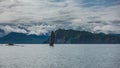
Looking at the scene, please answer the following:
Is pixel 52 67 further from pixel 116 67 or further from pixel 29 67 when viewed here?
pixel 116 67

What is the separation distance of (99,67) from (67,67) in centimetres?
978

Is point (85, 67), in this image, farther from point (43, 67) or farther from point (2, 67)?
point (2, 67)

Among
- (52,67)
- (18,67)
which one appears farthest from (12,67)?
(52,67)

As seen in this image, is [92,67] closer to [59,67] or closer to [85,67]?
[85,67]

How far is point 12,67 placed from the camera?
268 ft

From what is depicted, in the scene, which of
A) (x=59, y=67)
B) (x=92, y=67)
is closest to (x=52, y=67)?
(x=59, y=67)

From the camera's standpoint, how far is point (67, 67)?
80625mm

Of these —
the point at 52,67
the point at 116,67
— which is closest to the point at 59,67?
the point at 52,67

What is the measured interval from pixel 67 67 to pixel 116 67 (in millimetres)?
15005

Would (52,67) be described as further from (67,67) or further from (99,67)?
(99,67)

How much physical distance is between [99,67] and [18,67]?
81.6ft

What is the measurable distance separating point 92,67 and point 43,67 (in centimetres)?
1489

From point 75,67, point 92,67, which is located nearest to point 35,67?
point 75,67

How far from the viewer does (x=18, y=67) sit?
81.0 m
